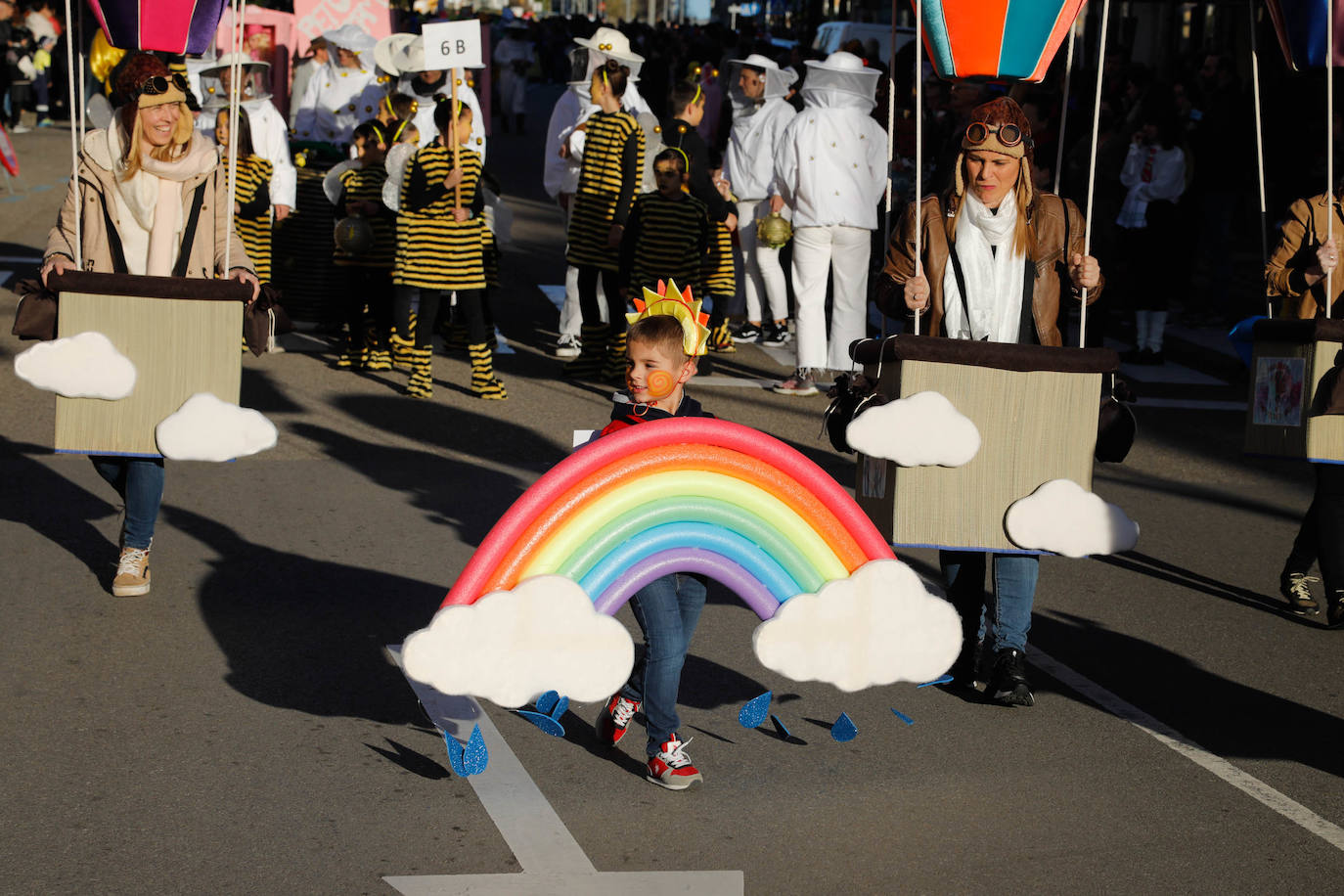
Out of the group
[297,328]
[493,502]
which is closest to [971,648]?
[493,502]

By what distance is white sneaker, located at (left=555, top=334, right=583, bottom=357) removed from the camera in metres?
12.6

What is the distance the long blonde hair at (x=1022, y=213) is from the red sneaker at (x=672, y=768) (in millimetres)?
1908

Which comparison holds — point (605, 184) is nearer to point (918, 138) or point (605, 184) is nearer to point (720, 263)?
point (720, 263)

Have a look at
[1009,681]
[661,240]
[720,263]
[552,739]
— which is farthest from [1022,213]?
[720,263]

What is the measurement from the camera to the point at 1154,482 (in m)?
9.45

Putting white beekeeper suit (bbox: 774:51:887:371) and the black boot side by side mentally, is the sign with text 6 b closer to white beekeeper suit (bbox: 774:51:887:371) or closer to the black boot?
white beekeeper suit (bbox: 774:51:887:371)

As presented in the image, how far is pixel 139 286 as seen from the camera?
581 centimetres

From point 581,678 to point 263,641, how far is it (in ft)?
6.57

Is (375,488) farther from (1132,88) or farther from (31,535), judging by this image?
(1132,88)

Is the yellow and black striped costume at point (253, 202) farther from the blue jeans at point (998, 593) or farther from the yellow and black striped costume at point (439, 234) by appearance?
the blue jeans at point (998, 593)

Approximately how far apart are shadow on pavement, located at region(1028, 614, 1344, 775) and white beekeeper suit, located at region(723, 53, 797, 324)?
670cm

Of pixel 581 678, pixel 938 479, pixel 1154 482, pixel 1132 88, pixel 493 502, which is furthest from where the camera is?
pixel 1132 88

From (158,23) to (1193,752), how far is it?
4.40m

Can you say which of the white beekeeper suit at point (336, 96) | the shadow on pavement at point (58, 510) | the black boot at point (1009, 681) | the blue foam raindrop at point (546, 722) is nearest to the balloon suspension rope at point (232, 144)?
the shadow on pavement at point (58, 510)
